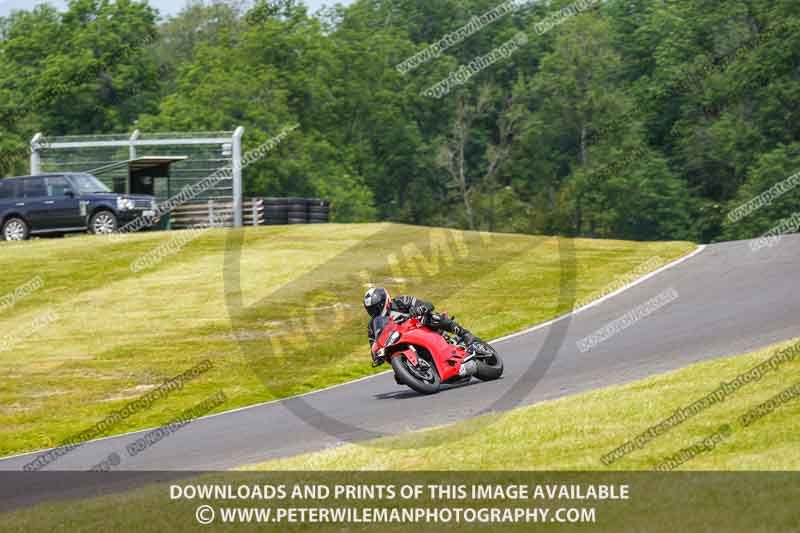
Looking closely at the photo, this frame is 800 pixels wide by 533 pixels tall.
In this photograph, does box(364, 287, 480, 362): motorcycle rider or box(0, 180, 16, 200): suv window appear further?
box(0, 180, 16, 200): suv window

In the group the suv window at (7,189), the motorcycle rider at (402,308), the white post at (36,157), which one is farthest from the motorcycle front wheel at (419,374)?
the white post at (36,157)

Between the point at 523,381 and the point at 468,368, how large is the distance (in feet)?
2.85

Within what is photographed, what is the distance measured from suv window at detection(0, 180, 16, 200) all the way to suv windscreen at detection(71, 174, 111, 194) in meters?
2.00

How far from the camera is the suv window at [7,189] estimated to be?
36125 millimetres

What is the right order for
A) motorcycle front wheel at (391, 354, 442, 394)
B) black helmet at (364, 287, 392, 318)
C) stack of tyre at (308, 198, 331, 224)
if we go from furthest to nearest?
stack of tyre at (308, 198, 331, 224)
black helmet at (364, 287, 392, 318)
motorcycle front wheel at (391, 354, 442, 394)

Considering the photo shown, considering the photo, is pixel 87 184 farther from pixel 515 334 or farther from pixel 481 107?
pixel 481 107

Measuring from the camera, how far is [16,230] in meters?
36.7

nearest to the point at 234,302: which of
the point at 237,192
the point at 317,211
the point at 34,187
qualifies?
the point at 34,187

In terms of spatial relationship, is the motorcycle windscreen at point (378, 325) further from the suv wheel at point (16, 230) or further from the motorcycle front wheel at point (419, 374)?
the suv wheel at point (16, 230)

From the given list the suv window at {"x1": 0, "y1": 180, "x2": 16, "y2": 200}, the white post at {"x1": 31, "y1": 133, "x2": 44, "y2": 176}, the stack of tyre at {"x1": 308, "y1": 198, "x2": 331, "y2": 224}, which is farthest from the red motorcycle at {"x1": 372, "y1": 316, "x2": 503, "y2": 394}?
the white post at {"x1": 31, "y1": 133, "x2": 44, "y2": 176}

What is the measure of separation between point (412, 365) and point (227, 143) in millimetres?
26658

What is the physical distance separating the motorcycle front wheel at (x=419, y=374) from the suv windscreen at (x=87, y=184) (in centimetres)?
2321

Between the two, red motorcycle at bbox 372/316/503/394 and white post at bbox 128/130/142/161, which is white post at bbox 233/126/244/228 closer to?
white post at bbox 128/130/142/161

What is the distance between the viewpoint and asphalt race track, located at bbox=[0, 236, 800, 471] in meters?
14.0
